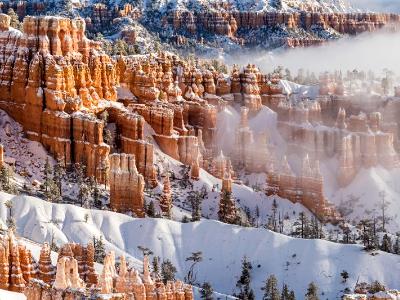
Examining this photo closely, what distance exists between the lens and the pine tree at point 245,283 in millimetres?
80625

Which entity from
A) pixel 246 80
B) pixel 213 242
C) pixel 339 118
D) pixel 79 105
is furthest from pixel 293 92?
pixel 213 242

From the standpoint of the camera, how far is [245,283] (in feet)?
Result: 272

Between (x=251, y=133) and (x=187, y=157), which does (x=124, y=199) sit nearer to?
(x=187, y=157)

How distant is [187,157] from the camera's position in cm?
11738

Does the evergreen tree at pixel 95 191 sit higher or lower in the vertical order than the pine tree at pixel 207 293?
lower

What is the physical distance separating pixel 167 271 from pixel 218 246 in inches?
430

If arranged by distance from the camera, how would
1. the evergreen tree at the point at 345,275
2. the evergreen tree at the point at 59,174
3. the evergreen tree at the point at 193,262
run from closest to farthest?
1. the evergreen tree at the point at 345,275
2. the evergreen tree at the point at 193,262
3. the evergreen tree at the point at 59,174

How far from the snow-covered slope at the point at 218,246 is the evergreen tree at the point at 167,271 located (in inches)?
68.7

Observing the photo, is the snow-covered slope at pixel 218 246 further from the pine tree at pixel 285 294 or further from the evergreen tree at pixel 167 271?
the pine tree at pixel 285 294

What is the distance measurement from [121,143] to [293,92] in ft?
156

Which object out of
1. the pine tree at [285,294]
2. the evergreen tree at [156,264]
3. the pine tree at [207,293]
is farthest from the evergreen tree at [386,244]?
the pine tree at [207,293]

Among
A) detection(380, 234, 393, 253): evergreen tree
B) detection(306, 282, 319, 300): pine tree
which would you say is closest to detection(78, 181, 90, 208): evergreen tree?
detection(306, 282, 319, 300): pine tree

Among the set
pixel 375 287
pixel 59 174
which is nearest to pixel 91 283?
pixel 375 287

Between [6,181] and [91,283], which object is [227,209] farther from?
[91,283]
